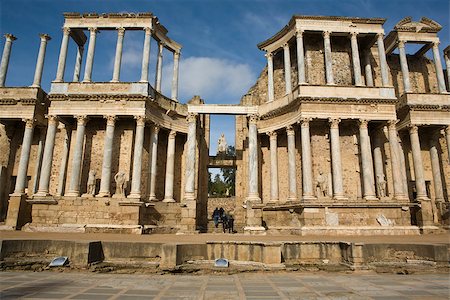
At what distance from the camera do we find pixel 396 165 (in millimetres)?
18953

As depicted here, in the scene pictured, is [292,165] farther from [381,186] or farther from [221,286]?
[221,286]

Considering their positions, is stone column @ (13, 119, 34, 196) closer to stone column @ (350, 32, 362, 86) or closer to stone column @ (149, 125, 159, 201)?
stone column @ (149, 125, 159, 201)

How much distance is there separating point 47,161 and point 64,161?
1.06 metres

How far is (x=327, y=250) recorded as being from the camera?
9070 millimetres

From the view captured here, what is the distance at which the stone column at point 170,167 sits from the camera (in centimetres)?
2122

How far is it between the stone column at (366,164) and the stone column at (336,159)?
4.95ft

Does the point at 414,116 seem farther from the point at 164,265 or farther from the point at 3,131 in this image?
the point at 3,131

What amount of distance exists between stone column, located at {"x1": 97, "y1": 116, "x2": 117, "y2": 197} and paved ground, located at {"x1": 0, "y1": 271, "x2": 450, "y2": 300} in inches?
453

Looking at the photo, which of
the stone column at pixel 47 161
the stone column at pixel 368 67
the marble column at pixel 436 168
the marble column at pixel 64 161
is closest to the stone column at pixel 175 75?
the marble column at pixel 64 161

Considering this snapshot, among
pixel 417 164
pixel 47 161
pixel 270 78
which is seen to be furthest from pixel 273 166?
pixel 47 161

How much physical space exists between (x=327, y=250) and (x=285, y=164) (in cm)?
1293

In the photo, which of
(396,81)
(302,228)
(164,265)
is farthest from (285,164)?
(164,265)

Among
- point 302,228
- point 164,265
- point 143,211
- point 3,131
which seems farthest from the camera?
point 3,131

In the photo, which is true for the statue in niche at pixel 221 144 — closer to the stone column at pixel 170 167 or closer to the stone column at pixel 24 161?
the stone column at pixel 170 167
